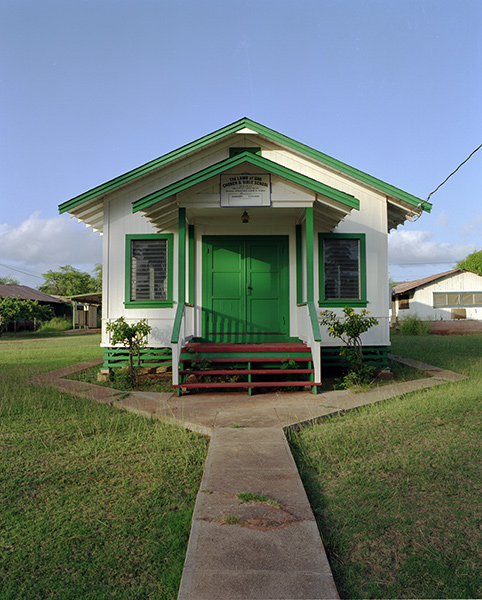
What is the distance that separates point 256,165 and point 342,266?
122 inches

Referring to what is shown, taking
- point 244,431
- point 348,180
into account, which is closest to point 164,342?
point 244,431

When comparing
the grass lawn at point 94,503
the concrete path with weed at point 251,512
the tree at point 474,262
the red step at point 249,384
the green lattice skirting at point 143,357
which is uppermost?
the tree at point 474,262

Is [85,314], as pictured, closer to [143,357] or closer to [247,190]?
[143,357]

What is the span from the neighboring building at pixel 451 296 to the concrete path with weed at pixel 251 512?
1028 inches

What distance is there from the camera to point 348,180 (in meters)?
9.42

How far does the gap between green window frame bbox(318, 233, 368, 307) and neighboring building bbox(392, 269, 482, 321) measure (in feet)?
72.9

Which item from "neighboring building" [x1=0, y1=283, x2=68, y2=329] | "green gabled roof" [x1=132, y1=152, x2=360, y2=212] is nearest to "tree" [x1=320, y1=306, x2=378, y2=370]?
"green gabled roof" [x1=132, y1=152, x2=360, y2=212]

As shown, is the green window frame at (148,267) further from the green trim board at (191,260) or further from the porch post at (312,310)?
the porch post at (312,310)

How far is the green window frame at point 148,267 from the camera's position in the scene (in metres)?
9.30

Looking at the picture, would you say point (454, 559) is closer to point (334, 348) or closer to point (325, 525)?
point (325, 525)

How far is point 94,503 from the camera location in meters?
3.37

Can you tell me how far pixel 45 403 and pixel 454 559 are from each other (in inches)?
229

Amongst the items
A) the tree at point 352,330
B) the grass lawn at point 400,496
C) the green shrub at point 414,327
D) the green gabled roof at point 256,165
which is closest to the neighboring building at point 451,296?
the green shrub at point 414,327

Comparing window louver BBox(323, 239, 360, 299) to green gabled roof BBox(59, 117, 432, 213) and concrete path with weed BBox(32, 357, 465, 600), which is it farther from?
concrete path with weed BBox(32, 357, 465, 600)
